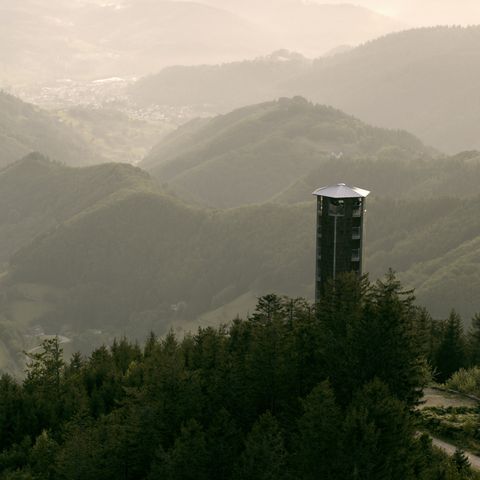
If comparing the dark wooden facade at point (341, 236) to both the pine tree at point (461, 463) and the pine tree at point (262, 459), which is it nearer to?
the pine tree at point (461, 463)

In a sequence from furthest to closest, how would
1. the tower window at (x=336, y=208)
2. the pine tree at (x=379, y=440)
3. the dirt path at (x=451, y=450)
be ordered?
the tower window at (x=336, y=208)
the dirt path at (x=451, y=450)
the pine tree at (x=379, y=440)

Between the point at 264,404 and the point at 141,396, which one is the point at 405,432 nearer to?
the point at 264,404

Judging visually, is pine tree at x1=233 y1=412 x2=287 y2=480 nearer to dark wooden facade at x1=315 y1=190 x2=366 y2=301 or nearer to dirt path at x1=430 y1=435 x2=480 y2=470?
dirt path at x1=430 y1=435 x2=480 y2=470

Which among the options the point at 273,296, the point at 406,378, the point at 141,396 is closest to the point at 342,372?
the point at 406,378

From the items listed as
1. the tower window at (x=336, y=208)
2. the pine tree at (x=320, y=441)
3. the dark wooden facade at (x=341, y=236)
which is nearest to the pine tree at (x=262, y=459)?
the pine tree at (x=320, y=441)

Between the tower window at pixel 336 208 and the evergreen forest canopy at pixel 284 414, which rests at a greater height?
the tower window at pixel 336 208

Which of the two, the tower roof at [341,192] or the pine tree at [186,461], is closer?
the pine tree at [186,461]

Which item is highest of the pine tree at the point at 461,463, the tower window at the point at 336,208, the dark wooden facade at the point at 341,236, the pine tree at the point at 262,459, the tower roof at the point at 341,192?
the tower roof at the point at 341,192

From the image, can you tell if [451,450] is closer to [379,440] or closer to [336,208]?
[379,440]

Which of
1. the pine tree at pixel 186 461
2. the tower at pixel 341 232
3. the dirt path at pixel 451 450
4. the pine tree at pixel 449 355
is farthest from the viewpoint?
the pine tree at pixel 449 355

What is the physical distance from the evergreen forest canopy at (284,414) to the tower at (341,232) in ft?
34.1

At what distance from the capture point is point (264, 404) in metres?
59.0

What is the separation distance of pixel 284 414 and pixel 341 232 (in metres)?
32.1

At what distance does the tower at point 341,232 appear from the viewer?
85750mm
